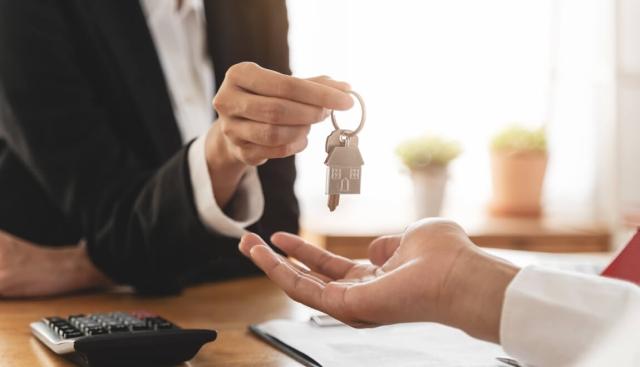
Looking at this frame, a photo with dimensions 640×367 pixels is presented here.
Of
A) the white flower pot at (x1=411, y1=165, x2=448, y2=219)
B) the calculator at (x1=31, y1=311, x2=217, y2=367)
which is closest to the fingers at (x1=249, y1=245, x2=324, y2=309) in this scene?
the calculator at (x1=31, y1=311, x2=217, y2=367)

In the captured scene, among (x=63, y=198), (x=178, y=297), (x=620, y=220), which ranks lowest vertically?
(x=620, y=220)

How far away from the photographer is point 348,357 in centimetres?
93

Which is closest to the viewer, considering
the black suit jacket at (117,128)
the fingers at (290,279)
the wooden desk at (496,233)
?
the fingers at (290,279)

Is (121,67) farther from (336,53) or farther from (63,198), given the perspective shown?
(336,53)

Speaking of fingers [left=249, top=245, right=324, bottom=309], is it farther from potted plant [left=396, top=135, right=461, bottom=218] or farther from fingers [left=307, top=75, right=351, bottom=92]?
potted plant [left=396, top=135, right=461, bottom=218]

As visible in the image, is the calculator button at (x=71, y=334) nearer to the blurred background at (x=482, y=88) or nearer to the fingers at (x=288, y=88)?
the fingers at (x=288, y=88)

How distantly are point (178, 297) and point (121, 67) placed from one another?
483 millimetres

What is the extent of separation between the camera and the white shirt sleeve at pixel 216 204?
1296 millimetres

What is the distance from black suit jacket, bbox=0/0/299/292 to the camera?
55.2 inches

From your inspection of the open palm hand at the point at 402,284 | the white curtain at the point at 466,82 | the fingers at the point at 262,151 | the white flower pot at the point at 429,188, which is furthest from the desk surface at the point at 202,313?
the white curtain at the point at 466,82

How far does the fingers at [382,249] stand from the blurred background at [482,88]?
1960mm

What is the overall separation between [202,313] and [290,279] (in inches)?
15.2

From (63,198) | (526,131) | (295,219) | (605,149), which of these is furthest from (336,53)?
(63,198)

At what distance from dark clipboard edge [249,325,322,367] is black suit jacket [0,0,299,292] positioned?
318 millimetres
